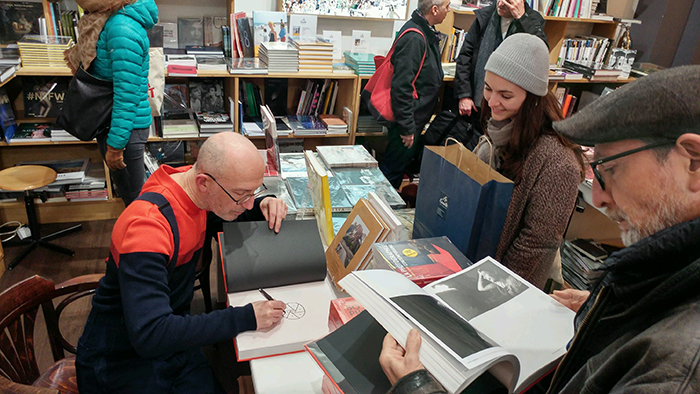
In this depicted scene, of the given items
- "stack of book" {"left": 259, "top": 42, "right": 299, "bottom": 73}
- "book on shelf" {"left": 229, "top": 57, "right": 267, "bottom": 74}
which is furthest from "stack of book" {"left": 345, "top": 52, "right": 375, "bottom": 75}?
"book on shelf" {"left": 229, "top": 57, "right": 267, "bottom": 74}

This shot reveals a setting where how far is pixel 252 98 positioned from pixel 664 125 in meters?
3.26

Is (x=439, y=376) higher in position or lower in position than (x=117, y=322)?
higher

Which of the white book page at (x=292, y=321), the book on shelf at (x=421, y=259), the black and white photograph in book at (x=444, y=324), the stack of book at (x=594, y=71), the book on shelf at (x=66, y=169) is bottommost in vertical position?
the book on shelf at (x=66, y=169)

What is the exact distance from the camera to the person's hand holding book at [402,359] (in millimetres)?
816

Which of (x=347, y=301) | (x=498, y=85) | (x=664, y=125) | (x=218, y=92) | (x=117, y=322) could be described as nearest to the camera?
(x=664, y=125)

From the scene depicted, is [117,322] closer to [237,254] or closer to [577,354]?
[237,254]

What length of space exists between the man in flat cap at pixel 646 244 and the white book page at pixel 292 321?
50 cm

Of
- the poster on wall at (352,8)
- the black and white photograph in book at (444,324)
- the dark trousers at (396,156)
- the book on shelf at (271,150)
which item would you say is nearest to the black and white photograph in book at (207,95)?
the poster on wall at (352,8)

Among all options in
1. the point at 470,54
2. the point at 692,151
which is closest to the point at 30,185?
the point at 470,54

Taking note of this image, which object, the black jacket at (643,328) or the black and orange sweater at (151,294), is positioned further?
the black and orange sweater at (151,294)

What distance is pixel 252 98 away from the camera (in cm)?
360

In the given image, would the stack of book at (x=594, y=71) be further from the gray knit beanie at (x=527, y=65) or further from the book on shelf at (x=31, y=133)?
the book on shelf at (x=31, y=133)

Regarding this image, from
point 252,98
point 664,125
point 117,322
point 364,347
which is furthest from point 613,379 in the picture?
point 252,98

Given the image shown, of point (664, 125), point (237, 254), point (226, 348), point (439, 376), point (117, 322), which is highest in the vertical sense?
point (664, 125)
